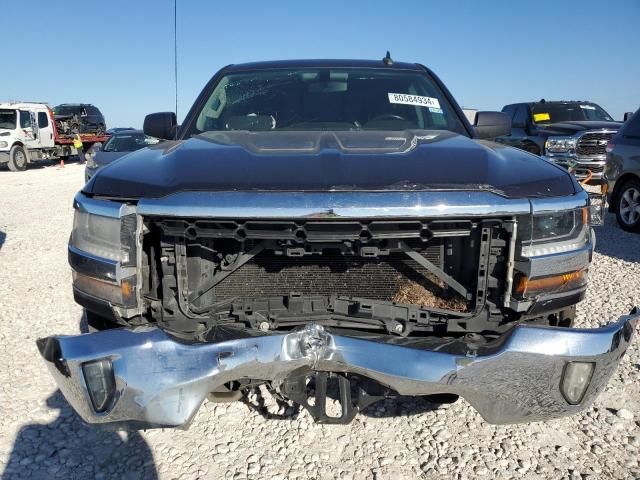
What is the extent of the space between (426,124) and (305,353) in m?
1.98

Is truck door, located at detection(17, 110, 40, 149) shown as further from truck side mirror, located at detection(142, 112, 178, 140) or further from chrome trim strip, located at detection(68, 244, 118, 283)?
chrome trim strip, located at detection(68, 244, 118, 283)

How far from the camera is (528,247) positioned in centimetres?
196

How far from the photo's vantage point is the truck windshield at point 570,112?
40.2 ft

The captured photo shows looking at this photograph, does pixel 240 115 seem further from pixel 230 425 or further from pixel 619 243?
pixel 619 243

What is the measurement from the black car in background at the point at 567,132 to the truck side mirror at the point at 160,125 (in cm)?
754

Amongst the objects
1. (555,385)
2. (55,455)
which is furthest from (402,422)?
(55,455)

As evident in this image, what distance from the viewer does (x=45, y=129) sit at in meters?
20.7

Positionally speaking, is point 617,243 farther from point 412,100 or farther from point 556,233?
point 556,233

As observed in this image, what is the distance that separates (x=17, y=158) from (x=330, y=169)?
69.9 ft

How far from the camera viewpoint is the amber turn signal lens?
1976 millimetres

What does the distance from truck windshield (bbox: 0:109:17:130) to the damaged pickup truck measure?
20.3 m

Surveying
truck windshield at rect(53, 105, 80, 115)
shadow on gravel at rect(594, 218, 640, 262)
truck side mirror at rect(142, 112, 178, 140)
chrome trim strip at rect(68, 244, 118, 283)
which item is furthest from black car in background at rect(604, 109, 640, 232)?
truck windshield at rect(53, 105, 80, 115)

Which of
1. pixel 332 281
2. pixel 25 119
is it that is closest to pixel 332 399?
pixel 332 281

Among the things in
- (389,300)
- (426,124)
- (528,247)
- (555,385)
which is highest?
(426,124)
